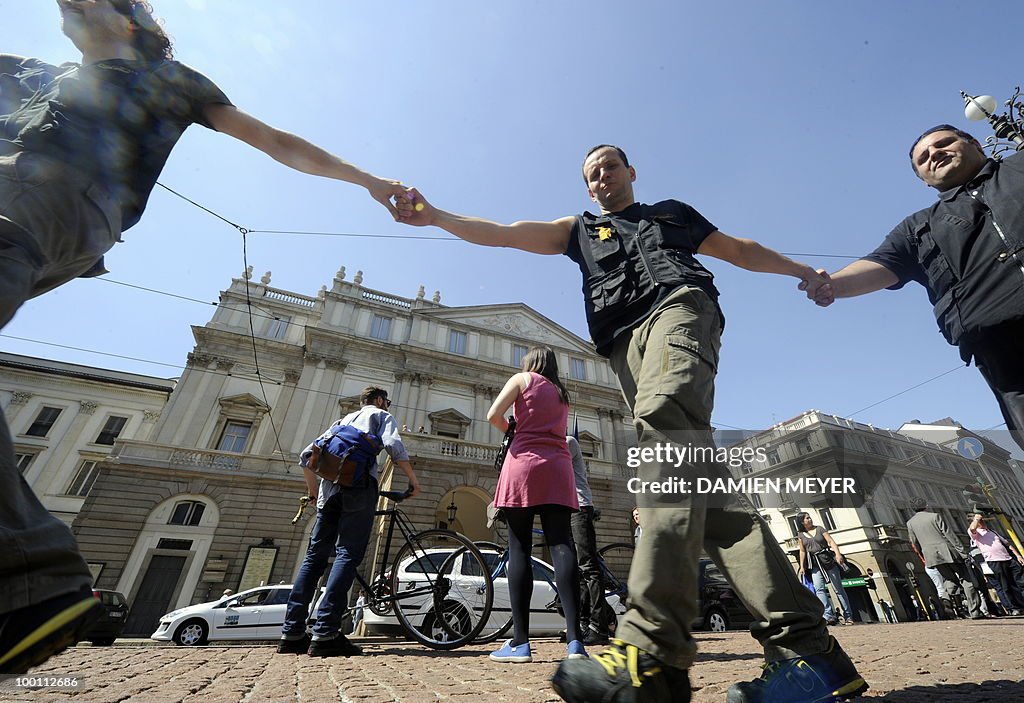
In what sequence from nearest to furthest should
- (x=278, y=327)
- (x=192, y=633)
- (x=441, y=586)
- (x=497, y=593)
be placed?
1. (x=441, y=586)
2. (x=497, y=593)
3. (x=192, y=633)
4. (x=278, y=327)

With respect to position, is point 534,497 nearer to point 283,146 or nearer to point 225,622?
point 283,146

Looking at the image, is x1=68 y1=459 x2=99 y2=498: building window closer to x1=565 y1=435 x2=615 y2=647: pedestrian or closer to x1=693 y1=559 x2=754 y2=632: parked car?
x1=693 y1=559 x2=754 y2=632: parked car

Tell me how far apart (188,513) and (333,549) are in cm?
1754

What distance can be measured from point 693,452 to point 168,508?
20.6m

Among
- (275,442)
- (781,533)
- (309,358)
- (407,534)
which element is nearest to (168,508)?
(275,442)

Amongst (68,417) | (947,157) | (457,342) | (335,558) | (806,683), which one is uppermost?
(457,342)

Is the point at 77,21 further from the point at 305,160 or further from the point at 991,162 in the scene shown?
the point at 991,162

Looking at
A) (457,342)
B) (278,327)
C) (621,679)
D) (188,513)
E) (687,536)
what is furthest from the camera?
(457,342)

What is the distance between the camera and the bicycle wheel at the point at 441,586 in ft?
11.9

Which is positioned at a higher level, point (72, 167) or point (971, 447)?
point (971, 447)

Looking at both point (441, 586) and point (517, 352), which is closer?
point (441, 586)

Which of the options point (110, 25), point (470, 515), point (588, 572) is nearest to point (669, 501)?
point (110, 25)

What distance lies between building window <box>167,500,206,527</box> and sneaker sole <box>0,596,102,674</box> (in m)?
A: 19.5

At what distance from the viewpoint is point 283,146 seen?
6.13 ft
